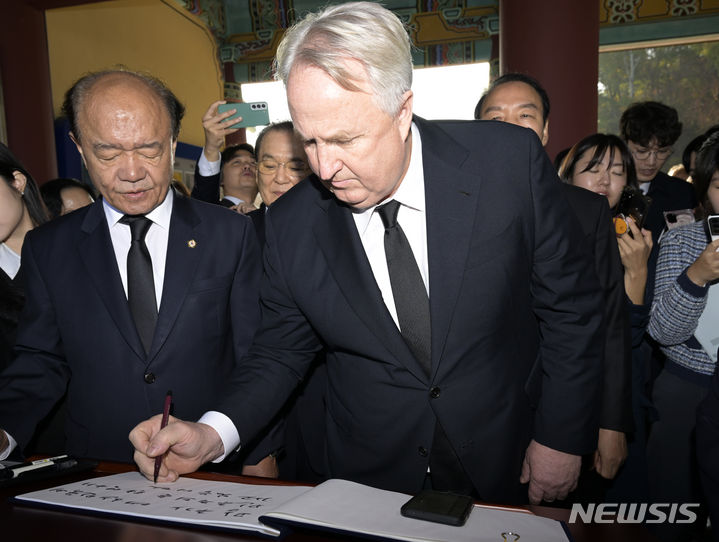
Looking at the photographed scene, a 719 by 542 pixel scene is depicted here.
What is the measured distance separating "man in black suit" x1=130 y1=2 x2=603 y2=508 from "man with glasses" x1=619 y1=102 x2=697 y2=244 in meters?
1.82

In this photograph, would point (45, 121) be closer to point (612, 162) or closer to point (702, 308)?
point (612, 162)

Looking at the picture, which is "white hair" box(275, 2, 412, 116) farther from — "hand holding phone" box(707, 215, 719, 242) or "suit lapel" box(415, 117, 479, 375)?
"hand holding phone" box(707, 215, 719, 242)

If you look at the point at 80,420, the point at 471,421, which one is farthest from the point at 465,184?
the point at 80,420

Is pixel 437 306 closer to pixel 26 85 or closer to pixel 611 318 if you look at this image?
pixel 611 318

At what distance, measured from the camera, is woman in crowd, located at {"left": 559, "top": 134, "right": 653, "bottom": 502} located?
187cm

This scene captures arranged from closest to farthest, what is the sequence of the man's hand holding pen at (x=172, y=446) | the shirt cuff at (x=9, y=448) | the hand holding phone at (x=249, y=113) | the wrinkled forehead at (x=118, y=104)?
the man's hand holding pen at (x=172, y=446) → the shirt cuff at (x=9, y=448) → the wrinkled forehead at (x=118, y=104) → the hand holding phone at (x=249, y=113)

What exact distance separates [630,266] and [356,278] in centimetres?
122

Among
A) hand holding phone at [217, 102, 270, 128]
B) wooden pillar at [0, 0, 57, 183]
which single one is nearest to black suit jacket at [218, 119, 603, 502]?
hand holding phone at [217, 102, 270, 128]

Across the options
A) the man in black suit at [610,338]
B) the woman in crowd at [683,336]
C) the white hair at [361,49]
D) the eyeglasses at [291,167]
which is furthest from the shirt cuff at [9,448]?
the woman in crowd at [683,336]

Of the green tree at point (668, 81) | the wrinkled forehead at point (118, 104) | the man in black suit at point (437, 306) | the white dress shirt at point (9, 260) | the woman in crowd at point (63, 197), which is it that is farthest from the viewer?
the green tree at point (668, 81)

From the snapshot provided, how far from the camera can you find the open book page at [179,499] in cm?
80

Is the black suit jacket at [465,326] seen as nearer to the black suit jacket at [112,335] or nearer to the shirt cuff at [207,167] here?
the black suit jacket at [112,335]

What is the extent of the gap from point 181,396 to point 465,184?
816mm

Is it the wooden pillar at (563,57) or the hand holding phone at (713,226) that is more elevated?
the wooden pillar at (563,57)
